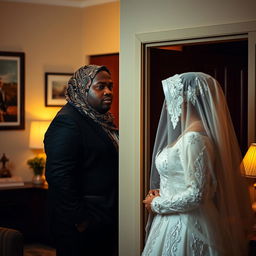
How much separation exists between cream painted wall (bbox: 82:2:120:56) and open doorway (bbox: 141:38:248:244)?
165 centimetres

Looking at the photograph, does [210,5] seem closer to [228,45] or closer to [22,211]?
[228,45]

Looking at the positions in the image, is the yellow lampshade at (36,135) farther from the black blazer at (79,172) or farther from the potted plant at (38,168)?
the black blazer at (79,172)

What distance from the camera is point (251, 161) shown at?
318 cm

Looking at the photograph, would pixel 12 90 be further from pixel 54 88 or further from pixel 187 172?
pixel 187 172

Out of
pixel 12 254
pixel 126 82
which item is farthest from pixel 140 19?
pixel 12 254

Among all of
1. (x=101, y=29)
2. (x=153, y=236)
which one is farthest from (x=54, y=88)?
(x=153, y=236)

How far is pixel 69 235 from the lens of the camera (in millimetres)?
3461

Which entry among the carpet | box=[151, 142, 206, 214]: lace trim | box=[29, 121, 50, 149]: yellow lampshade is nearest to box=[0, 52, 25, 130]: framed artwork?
box=[29, 121, 50, 149]: yellow lampshade

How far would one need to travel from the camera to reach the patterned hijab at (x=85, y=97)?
361 cm

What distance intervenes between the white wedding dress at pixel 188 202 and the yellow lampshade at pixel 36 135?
3.25 metres

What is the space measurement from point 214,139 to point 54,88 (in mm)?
3753

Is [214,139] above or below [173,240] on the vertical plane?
above

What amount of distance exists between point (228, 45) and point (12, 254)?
2.91 m

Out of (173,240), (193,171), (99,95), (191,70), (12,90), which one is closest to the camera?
(193,171)
